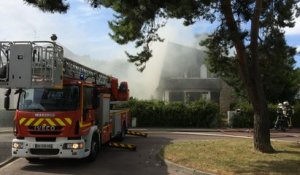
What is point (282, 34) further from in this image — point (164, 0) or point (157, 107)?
point (157, 107)

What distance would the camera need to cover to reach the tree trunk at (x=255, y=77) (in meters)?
17.0

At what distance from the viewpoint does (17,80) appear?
13.6 meters

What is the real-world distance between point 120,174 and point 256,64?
6379 mm

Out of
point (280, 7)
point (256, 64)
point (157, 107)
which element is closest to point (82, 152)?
point (256, 64)

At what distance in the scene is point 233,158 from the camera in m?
15.5

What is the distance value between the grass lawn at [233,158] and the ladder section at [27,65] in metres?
4.56

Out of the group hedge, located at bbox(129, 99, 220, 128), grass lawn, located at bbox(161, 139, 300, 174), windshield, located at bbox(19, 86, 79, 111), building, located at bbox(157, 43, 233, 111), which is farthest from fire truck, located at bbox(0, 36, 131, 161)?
building, located at bbox(157, 43, 233, 111)

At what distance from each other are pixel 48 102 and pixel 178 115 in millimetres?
19418

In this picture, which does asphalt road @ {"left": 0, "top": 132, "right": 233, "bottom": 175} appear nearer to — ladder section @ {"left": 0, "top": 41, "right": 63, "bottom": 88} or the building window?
ladder section @ {"left": 0, "top": 41, "right": 63, "bottom": 88}

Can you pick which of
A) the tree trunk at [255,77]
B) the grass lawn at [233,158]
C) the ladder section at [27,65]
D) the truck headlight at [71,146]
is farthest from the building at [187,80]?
the ladder section at [27,65]

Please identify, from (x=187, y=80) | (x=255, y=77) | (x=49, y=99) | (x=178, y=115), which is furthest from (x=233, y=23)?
(x=187, y=80)

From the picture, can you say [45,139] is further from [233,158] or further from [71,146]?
[233,158]

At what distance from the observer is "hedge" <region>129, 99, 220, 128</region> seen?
33656 mm

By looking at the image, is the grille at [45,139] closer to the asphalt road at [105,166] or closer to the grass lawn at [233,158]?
the asphalt road at [105,166]
